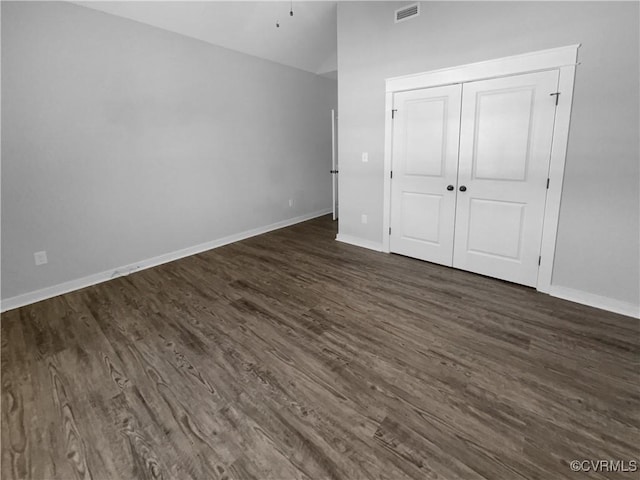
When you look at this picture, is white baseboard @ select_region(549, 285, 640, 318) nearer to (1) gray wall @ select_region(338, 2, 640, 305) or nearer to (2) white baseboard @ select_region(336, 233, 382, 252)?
(1) gray wall @ select_region(338, 2, 640, 305)

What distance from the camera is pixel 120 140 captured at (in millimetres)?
3562

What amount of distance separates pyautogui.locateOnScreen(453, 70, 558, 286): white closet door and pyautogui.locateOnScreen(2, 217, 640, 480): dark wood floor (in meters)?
0.38

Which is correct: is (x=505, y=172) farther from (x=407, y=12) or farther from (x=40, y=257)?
(x=40, y=257)

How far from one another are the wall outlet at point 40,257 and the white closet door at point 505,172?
4318 millimetres

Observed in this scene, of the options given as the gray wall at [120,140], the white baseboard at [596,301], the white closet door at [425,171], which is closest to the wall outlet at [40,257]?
the gray wall at [120,140]

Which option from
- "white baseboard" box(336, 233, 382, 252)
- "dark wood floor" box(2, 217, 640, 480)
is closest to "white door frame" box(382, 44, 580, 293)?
"dark wood floor" box(2, 217, 640, 480)

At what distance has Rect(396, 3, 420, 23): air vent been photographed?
3.41 m

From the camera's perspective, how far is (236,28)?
4129 mm

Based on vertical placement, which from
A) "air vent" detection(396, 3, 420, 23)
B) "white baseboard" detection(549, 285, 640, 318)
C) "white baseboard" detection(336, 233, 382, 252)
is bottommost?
"white baseboard" detection(549, 285, 640, 318)

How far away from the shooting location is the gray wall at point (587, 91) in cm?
246

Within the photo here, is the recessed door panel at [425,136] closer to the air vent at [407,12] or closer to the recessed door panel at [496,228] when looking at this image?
the recessed door panel at [496,228]

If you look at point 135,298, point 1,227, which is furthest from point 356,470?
point 1,227

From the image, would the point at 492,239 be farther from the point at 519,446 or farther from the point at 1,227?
the point at 1,227

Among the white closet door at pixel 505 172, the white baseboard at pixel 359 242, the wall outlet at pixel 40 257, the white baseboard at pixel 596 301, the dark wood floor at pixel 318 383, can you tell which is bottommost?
the dark wood floor at pixel 318 383
